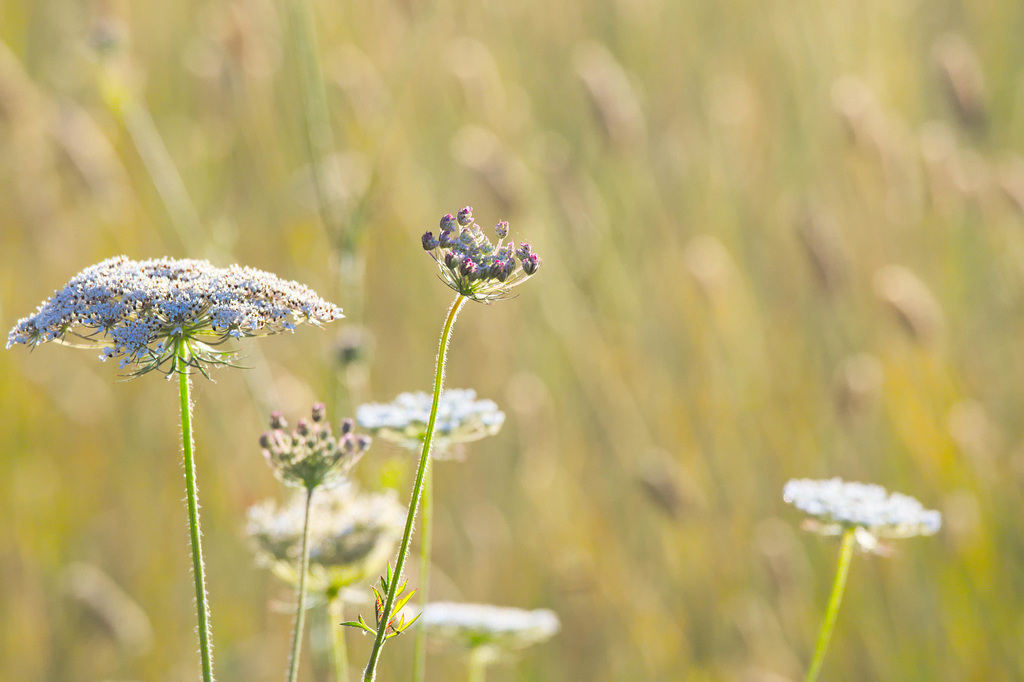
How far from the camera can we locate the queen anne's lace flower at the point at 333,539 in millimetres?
1979

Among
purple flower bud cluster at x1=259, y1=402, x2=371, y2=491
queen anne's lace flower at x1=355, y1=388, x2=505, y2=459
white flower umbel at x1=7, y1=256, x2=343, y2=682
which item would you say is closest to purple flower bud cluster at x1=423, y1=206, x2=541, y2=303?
white flower umbel at x1=7, y1=256, x2=343, y2=682

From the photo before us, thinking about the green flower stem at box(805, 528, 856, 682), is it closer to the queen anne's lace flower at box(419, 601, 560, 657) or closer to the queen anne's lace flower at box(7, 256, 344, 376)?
the queen anne's lace flower at box(419, 601, 560, 657)

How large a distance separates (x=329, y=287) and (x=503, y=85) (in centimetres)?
189

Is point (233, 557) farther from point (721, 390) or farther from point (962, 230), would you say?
point (962, 230)

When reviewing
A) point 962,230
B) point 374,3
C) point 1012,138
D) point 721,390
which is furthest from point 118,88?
point 1012,138

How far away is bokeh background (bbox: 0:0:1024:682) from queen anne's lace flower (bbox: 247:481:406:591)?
3.50ft

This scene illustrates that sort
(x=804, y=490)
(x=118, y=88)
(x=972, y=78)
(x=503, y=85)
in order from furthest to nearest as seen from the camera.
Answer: (x=503, y=85) < (x=972, y=78) < (x=118, y=88) < (x=804, y=490)

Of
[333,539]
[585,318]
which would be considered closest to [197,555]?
[333,539]

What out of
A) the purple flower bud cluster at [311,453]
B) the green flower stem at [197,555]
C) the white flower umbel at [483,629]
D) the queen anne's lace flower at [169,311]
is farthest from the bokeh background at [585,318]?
the green flower stem at [197,555]

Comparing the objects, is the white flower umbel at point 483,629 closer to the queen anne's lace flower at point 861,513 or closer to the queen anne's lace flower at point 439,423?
the queen anne's lace flower at point 439,423

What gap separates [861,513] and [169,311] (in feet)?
4.64

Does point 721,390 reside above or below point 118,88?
below

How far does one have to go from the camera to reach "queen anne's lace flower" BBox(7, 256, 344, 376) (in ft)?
4.51

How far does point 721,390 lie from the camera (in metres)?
4.84
